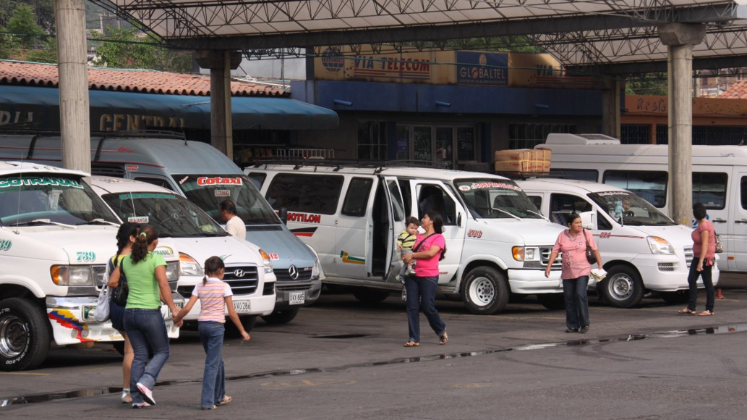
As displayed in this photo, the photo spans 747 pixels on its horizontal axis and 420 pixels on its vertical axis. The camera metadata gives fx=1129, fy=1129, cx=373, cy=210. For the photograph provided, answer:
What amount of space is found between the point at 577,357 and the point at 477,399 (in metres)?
3.22

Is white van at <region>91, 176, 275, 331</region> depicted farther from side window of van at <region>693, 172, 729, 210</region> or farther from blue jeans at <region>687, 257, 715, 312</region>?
side window of van at <region>693, 172, 729, 210</region>

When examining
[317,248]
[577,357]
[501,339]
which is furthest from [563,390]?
[317,248]

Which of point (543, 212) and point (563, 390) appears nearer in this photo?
point (563, 390)

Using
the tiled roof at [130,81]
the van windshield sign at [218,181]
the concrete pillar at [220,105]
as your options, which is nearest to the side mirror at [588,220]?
the van windshield sign at [218,181]

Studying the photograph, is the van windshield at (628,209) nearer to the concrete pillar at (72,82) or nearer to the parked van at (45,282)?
the concrete pillar at (72,82)

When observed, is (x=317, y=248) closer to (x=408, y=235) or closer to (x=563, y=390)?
(x=408, y=235)

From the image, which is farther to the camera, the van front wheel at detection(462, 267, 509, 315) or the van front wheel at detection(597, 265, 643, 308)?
the van front wheel at detection(597, 265, 643, 308)

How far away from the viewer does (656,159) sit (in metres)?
22.9

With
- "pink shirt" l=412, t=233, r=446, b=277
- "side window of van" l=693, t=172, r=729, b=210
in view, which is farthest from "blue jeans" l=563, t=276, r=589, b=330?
"side window of van" l=693, t=172, r=729, b=210

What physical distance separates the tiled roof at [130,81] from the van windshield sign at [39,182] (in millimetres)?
14067

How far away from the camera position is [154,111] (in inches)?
1075

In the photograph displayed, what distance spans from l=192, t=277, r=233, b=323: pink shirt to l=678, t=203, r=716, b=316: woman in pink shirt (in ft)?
31.4

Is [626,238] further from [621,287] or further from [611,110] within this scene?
[611,110]

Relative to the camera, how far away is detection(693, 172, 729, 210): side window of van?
2170cm
